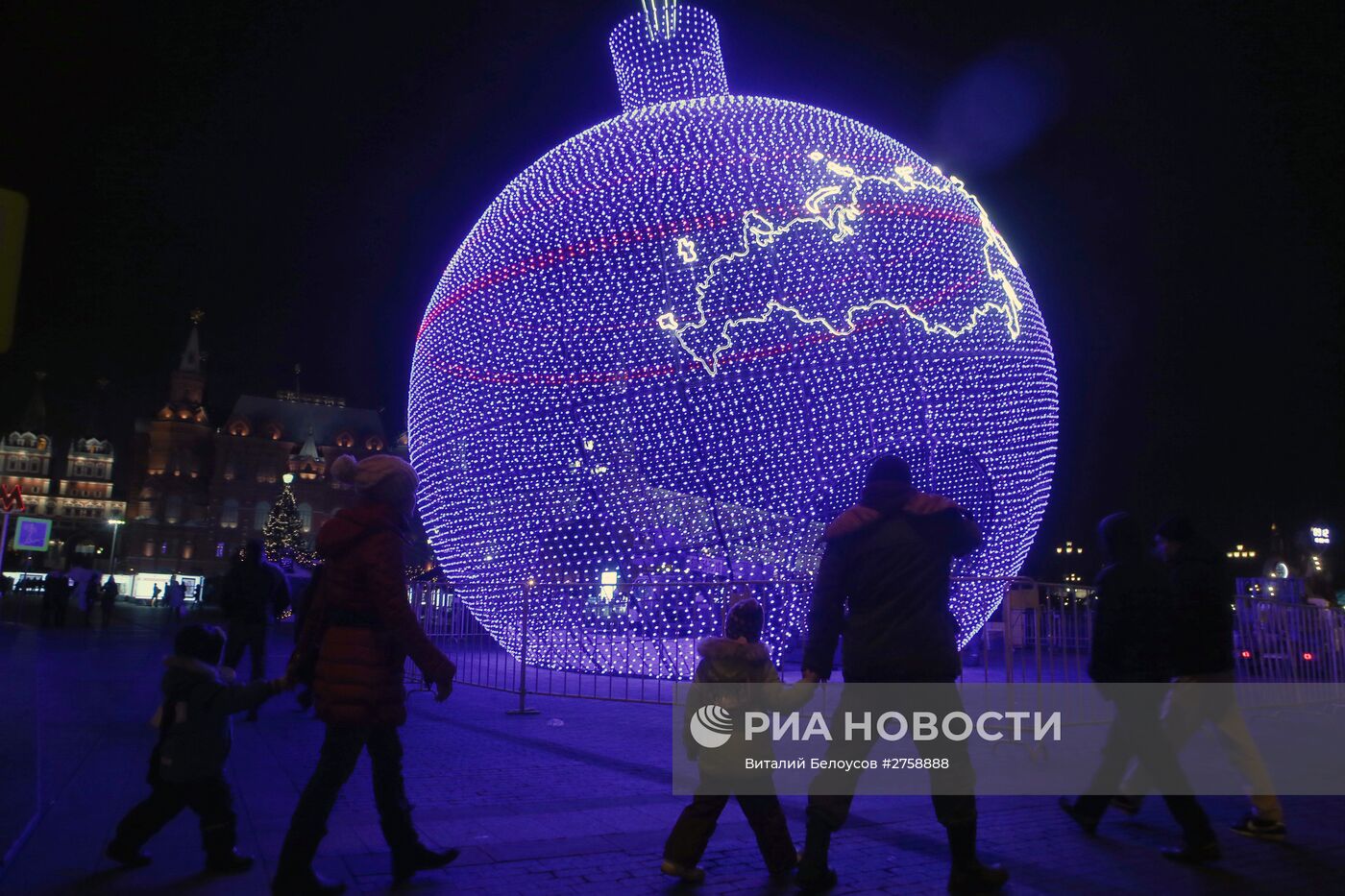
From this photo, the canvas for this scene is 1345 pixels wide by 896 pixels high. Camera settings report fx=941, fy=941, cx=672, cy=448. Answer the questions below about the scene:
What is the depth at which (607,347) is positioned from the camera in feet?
28.8

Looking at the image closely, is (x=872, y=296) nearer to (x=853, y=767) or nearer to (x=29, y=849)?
(x=853, y=767)

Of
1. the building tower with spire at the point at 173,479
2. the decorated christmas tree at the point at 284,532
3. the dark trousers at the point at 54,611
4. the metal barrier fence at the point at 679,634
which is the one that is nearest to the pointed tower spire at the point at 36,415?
the building tower with spire at the point at 173,479

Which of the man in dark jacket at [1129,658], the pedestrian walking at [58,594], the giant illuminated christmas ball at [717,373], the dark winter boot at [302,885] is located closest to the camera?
the dark winter boot at [302,885]

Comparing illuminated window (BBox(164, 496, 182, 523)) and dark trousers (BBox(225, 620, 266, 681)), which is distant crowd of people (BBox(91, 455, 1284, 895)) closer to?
dark trousers (BBox(225, 620, 266, 681))

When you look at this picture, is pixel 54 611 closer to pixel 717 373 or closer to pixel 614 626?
pixel 614 626

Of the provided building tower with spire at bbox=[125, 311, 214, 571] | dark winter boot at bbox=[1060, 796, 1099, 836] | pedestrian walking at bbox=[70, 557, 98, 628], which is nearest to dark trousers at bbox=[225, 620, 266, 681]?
dark winter boot at bbox=[1060, 796, 1099, 836]

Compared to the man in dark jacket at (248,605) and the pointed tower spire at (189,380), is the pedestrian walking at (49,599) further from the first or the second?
the pointed tower spire at (189,380)

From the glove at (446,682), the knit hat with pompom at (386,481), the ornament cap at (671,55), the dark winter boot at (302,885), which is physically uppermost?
the ornament cap at (671,55)

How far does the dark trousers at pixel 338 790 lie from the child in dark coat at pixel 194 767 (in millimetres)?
420

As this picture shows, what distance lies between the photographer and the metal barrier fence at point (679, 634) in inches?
336

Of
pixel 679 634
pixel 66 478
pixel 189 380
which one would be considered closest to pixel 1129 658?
pixel 679 634

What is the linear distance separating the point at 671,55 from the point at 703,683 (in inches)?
340

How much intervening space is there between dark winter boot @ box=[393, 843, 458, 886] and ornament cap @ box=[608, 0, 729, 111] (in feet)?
28.7

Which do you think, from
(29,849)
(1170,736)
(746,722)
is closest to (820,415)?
(1170,736)
